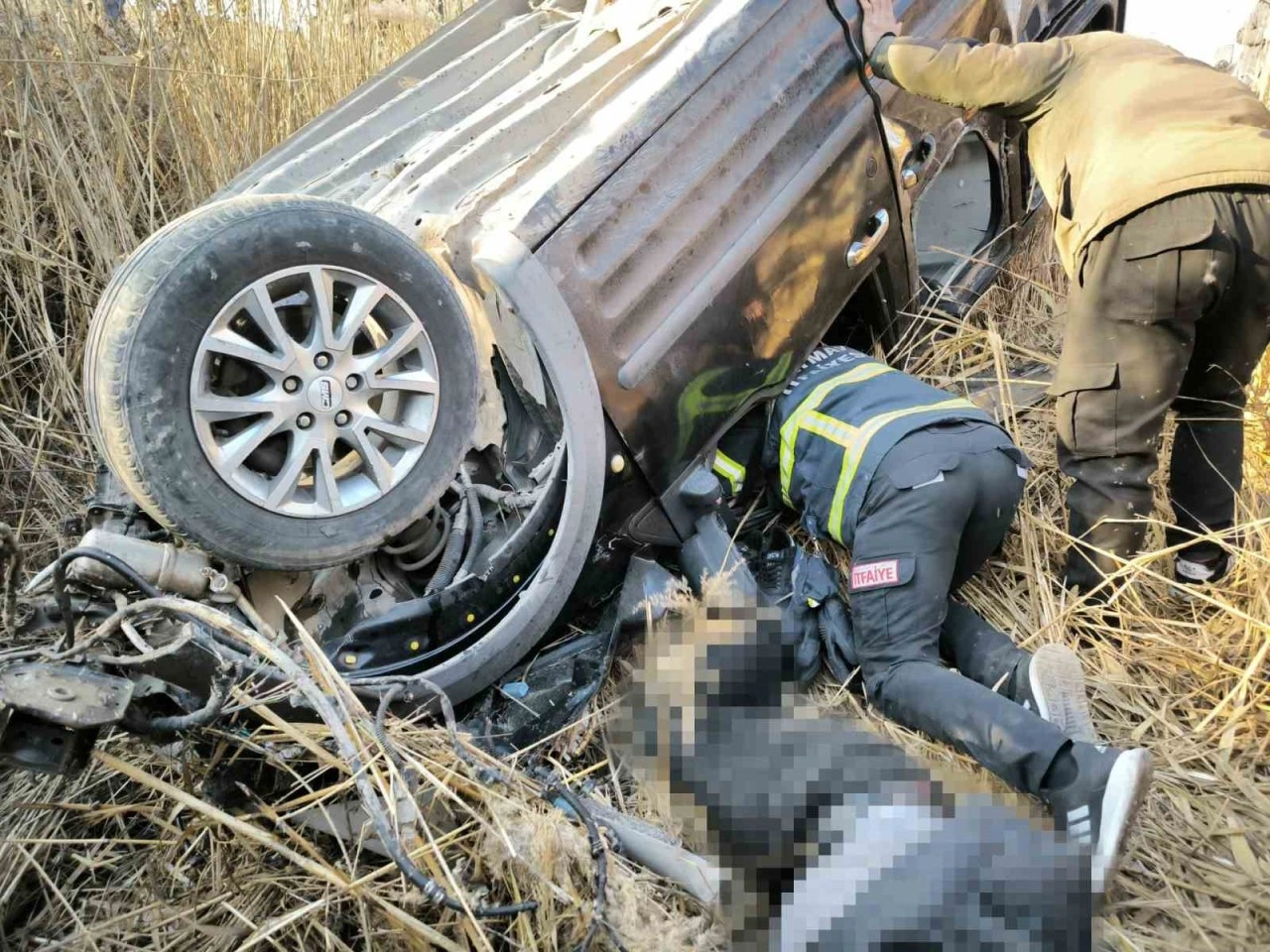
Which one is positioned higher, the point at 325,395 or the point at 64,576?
the point at 325,395

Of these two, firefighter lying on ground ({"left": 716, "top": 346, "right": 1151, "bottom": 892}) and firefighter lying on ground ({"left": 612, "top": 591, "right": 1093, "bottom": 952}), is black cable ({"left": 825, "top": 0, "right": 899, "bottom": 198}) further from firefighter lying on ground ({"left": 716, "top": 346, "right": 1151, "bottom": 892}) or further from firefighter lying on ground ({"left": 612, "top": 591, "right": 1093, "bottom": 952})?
firefighter lying on ground ({"left": 612, "top": 591, "right": 1093, "bottom": 952})

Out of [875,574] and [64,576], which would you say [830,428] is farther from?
[64,576]

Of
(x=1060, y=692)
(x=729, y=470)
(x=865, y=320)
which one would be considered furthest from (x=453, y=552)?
(x=865, y=320)

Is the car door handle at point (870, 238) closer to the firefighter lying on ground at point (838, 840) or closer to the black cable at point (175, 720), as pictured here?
the firefighter lying on ground at point (838, 840)

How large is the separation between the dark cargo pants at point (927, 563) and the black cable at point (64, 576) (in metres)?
1.68

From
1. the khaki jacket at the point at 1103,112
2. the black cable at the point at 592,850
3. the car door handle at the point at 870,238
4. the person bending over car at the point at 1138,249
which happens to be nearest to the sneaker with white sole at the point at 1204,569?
the person bending over car at the point at 1138,249

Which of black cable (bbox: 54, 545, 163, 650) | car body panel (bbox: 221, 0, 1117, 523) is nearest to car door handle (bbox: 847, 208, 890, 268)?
car body panel (bbox: 221, 0, 1117, 523)

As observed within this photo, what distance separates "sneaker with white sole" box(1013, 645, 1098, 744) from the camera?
224 centimetres

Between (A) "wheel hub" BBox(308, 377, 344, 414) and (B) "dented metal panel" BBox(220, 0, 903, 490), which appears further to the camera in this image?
(B) "dented metal panel" BBox(220, 0, 903, 490)

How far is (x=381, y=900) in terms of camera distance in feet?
5.68

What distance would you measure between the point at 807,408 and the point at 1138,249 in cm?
98

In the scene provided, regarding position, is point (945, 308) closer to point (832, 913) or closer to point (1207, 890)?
point (1207, 890)

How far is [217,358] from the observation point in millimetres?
2066

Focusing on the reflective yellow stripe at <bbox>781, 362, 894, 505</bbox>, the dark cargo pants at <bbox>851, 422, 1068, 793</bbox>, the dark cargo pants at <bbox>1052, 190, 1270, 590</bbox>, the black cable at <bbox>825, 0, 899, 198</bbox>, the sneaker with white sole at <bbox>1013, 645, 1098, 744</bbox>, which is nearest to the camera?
the sneaker with white sole at <bbox>1013, 645, 1098, 744</bbox>
